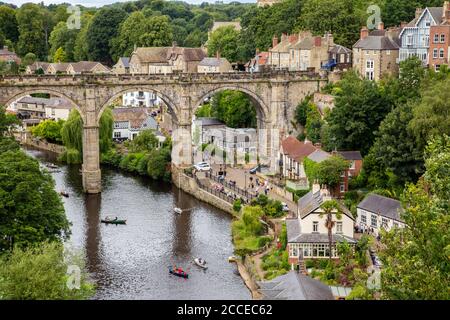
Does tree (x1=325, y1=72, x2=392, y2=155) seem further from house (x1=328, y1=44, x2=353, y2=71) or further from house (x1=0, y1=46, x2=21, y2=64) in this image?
house (x1=0, y1=46, x2=21, y2=64)

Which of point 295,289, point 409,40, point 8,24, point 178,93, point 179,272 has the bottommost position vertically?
point 179,272

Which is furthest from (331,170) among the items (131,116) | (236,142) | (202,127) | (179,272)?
(131,116)

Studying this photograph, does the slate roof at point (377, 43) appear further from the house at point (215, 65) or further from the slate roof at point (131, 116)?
the slate roof at point (131, 116)

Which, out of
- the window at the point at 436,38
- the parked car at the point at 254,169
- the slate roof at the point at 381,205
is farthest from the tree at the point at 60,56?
the slate roof at the point at 381,205

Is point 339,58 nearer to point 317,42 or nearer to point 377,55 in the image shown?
point 317,42

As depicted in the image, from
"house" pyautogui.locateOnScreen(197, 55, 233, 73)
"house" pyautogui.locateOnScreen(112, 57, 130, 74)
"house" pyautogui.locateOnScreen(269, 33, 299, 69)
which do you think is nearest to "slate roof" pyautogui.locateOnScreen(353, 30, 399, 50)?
"house" pyautogui.locateOnScreen(269, 33, 299, 69)

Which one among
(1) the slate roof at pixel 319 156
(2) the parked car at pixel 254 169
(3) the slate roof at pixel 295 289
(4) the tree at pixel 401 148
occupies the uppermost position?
(4) the tree at pixel 401 148
